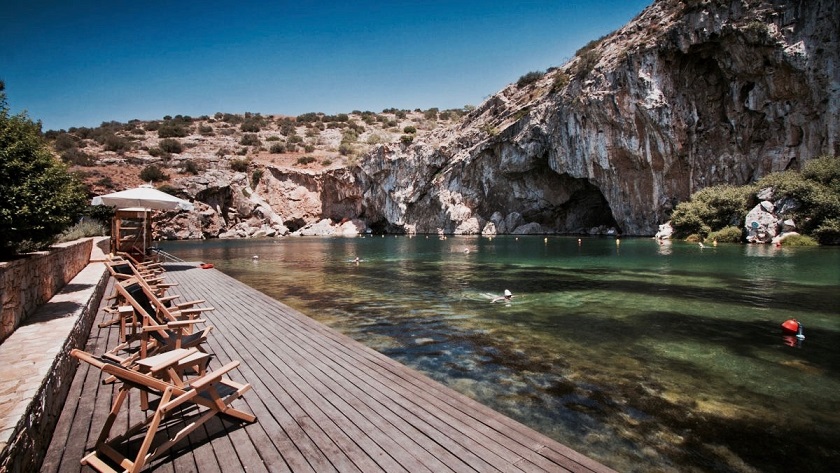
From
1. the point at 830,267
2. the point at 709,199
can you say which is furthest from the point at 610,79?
the point at 830,267

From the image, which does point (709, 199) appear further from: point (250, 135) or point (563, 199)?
point (250, 135)

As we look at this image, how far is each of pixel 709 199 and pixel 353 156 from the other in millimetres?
48528

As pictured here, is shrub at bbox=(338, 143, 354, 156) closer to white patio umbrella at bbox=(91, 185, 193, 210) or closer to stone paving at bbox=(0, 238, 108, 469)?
white patio umbrella at bbox=(91, 185, 193, 210)

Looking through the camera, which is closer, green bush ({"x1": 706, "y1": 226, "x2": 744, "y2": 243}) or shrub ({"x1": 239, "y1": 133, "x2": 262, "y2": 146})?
green bush ({"x1": 706, "y1": 226, "x2": 744, "y2": 243})

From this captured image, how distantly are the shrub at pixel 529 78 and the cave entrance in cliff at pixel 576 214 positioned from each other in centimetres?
1716

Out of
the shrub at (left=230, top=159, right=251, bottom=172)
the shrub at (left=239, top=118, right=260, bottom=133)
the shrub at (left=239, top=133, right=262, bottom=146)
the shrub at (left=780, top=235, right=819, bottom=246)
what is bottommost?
the shrub at (left=780, top=235, right=819, bottom=246)

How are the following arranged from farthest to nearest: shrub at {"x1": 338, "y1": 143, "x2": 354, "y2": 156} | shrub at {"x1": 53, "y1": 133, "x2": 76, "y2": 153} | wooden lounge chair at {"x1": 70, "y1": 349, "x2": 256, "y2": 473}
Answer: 1. shrub at {"x1": 338, "y1": 143, "x2": 354, "y2": 156}
2. shrub at {"x1": 53, "y1": 133, "x2": 76, "y2": 153}
3. wooden lounge chair at {"x1": 70, "y1": 349, "x2": 256, "y2": 473}

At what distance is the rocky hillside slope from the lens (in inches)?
1318

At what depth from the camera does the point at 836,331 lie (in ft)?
27.5

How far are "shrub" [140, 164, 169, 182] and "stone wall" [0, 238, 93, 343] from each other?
5033 cm

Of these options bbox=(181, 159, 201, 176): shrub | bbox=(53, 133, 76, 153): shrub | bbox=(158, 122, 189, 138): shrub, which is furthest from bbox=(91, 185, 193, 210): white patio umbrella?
bbox=(158, 122, 189, 138): shrub

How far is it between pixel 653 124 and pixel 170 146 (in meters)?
63.9

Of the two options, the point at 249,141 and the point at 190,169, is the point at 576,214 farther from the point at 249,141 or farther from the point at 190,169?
the point at 249,141

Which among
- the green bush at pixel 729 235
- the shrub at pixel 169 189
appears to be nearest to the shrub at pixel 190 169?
the shrub at pixel 169 189
